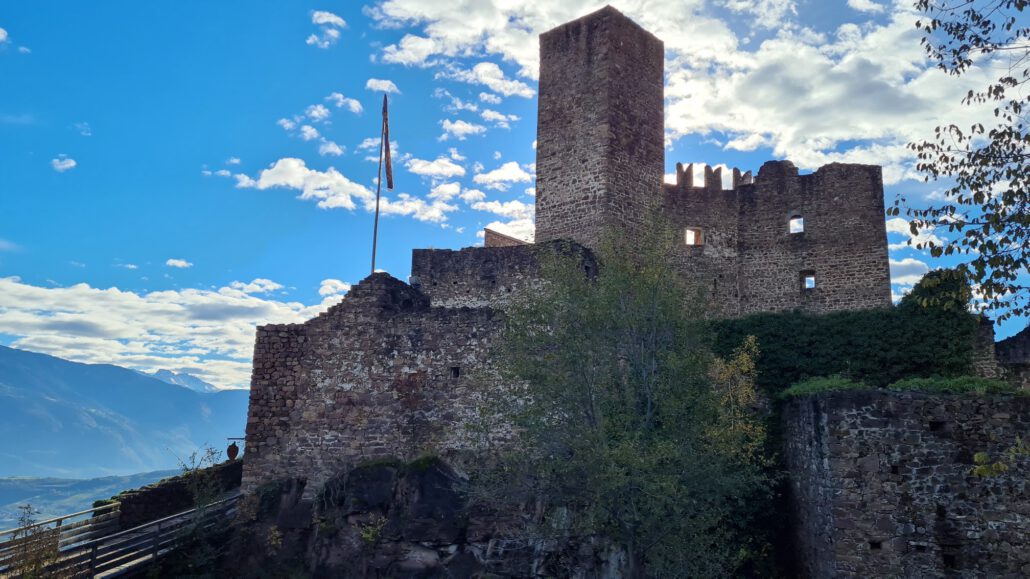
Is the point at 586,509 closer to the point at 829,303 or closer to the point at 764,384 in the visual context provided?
the point at 764,384

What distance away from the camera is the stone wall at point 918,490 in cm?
1684

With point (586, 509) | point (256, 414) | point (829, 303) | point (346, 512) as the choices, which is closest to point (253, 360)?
point (256, 414)

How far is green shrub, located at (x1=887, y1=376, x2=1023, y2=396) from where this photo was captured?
57.6 ft

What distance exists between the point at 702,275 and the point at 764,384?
34.5ft

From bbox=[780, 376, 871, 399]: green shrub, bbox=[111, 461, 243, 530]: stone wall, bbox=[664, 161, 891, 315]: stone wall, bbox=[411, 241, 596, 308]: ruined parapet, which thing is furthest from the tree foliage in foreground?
bbox=[664, 161, 891, 315]: stone wall

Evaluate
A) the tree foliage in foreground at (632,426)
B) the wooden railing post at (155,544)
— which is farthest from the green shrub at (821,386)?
the wooden railing post at (155,544)

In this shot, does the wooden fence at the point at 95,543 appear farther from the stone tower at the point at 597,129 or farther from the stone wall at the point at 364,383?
the stone tower at the point at 597,129

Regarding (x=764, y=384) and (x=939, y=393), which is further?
(x=764, y=384)

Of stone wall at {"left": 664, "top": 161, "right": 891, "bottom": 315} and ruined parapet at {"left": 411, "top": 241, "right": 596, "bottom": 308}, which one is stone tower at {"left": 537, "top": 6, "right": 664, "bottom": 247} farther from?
ruined parapet at {"left": 411, "top": 241, "right": 596, "bottom": 308}

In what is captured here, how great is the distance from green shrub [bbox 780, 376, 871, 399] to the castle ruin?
104 centimetres

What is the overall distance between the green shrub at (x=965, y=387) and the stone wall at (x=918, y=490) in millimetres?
212

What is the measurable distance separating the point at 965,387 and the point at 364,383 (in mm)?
15358

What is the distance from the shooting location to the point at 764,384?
22.4m

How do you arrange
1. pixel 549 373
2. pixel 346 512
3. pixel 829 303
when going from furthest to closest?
pixel 829 303
pixel 346 512
pixel 549 373
